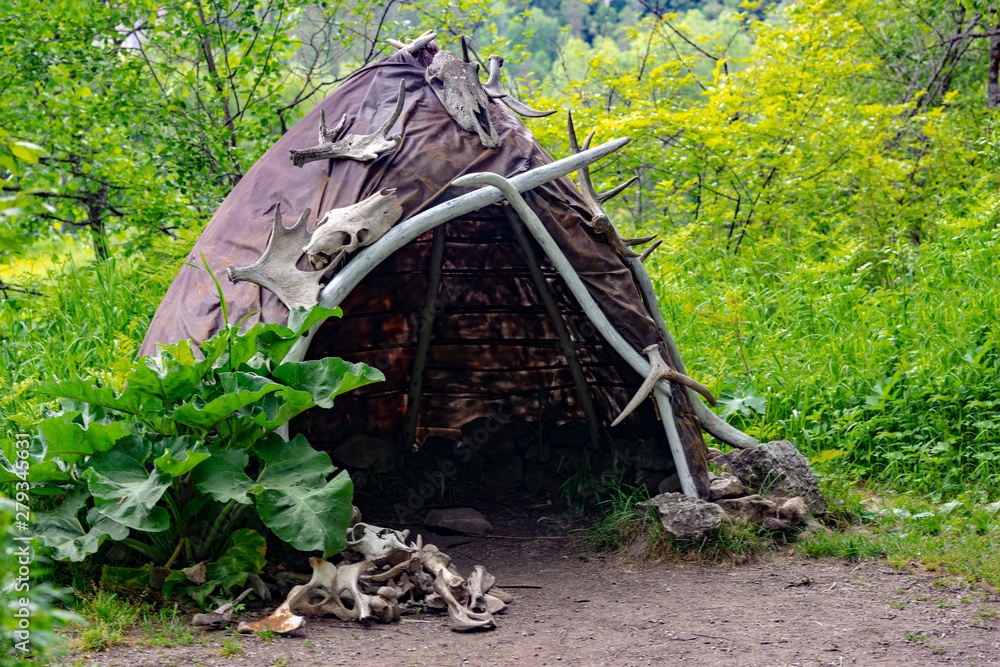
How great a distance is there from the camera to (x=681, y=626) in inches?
126

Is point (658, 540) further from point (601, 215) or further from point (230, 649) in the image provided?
point (230, 649)

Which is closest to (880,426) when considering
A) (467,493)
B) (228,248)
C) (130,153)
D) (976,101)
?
(467,493)

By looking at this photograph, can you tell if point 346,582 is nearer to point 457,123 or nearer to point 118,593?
point 118,593

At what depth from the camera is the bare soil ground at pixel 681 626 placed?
2.82 metres

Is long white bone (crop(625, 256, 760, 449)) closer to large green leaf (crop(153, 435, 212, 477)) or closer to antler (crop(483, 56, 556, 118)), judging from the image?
antler (crop(483, 56, 556, 118))

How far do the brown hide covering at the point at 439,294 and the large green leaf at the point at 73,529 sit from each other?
3.09 ft

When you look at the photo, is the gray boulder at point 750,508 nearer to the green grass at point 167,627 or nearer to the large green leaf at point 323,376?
the large green leaf at point 323,376

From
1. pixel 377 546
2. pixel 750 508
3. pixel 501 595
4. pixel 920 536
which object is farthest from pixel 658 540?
pixel 377 546

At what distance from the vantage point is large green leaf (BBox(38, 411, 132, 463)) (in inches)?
114

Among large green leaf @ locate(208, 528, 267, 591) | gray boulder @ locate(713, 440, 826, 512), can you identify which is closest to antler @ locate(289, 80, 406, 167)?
large green leaf @ locate(208, 528, 267, 591)

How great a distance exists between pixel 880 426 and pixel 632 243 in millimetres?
2344

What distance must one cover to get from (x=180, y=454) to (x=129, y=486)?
0.20 meters

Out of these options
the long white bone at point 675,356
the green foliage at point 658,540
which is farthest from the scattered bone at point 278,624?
the long white bone at point 675,356

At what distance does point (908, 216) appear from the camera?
7613mm
